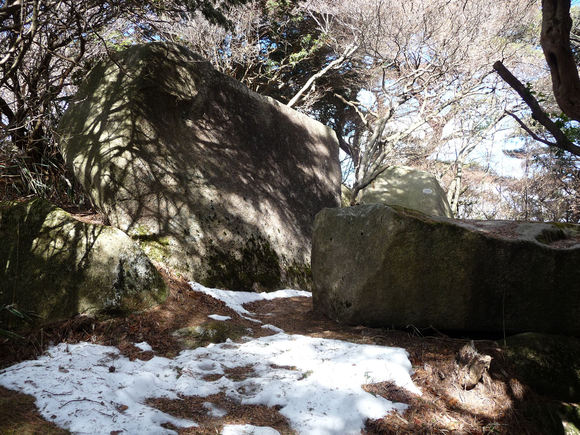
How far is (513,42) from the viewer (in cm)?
1033

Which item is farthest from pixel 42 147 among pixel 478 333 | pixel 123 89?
pixel 478 333

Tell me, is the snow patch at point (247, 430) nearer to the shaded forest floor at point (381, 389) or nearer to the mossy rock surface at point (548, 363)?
the shaded forest floor at point (381, 389)

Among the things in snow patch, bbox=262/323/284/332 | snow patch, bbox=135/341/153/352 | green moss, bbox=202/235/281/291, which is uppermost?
green moss, bbox=202/235/281/291

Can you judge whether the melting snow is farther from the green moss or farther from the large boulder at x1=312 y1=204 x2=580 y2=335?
the green moss

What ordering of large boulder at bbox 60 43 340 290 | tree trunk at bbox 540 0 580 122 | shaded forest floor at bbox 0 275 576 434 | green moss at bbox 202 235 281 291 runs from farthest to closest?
green moss at bbox 202 235 281 291 → large boulder at bbox 60 43 340 290 → tree trunk at bbox 540 0 580 122 → shaded forest floor at bbox 0 275 576 434

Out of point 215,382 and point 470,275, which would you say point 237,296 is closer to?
point 215,382

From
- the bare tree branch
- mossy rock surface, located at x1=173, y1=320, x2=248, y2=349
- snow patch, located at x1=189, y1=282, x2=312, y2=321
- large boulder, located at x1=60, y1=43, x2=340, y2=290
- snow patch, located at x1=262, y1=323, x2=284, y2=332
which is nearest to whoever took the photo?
the bare tree branch

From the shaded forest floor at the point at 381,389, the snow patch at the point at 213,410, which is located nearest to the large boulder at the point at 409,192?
the shaded forest floor at the point at 381,389

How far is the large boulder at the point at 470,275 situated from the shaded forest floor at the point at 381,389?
1.07 feet

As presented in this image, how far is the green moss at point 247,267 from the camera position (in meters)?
5.31

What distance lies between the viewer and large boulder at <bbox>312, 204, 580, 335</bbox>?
3529mm

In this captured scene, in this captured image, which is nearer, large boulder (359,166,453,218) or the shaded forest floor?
the shaded forest floor

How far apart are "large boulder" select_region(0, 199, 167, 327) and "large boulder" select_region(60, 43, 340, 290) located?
116 cm

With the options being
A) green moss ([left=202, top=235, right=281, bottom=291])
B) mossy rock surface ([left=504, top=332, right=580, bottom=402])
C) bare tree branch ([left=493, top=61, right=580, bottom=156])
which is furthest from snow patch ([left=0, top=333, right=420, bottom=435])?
Result: bare tree branch ([left=493, top=61, right=580, bottom=156])
